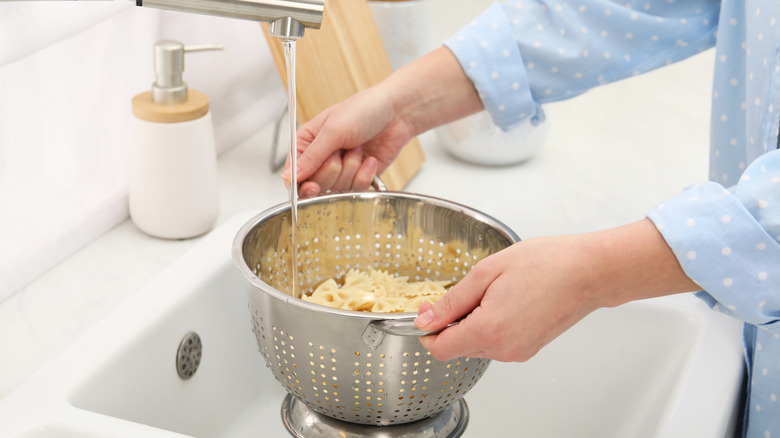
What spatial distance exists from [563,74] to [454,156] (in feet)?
1.14

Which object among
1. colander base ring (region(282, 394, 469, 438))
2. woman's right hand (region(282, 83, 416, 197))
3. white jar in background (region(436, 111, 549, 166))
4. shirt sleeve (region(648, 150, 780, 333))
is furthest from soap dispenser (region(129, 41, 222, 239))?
shirt sleeve (region(648, 150, 780, 333))

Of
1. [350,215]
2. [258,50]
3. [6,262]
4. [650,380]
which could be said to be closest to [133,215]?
[6,262]

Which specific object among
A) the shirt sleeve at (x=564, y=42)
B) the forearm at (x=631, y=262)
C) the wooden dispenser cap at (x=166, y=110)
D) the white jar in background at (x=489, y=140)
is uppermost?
the shirt sleeve at (x=564, y=42)

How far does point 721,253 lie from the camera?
22.3 inches

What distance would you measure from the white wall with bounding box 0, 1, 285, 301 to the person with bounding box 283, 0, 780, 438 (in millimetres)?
253

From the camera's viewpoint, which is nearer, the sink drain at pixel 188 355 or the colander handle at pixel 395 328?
the colander handle at pixel 395 328

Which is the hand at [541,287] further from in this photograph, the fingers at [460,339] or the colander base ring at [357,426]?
the colander base ring at [357,426]

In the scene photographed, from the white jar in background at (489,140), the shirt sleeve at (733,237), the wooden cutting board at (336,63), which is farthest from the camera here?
the white jar in background at (489,140)

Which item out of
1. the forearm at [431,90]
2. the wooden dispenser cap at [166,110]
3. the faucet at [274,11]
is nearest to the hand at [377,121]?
the forearm at [431,90]

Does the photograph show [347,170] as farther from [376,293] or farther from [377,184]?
[376,293]

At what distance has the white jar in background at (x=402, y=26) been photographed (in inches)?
49.3

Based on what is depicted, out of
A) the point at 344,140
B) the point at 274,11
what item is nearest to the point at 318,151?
the point at 344,140

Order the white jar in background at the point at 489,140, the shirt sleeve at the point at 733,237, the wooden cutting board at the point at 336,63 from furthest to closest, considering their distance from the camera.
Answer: the white jar in background at the point at 489,140
the wooden cutting board at the point at 336,63
the shirt sleeve at the point at 733,237

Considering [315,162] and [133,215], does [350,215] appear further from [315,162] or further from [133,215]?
[133,215]
